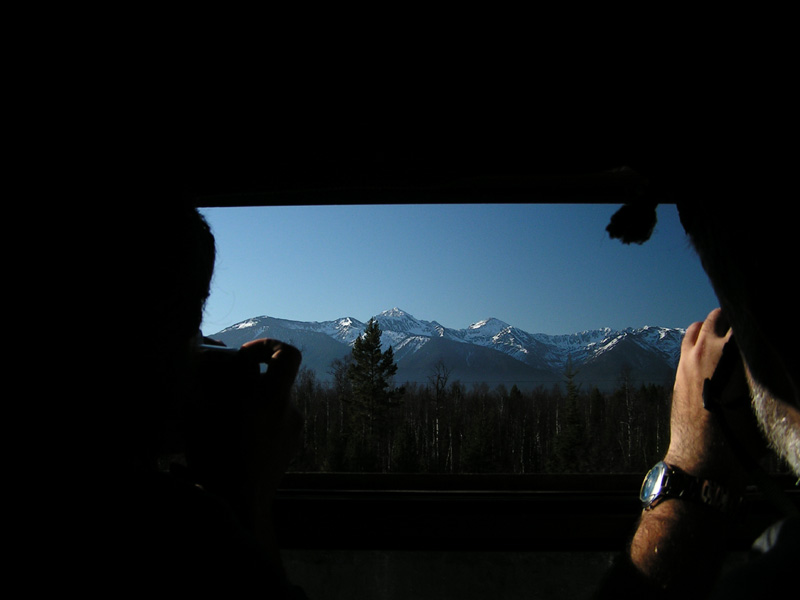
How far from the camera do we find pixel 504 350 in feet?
17.0

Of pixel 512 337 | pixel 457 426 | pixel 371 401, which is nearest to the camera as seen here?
pixel 371 401

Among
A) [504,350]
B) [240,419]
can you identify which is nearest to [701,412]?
[240,419]

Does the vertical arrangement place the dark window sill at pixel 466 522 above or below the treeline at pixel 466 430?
below

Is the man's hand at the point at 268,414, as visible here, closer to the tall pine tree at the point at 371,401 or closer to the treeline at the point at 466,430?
the treeline at the point at 466,430

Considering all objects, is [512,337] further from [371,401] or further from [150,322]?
[150,322]

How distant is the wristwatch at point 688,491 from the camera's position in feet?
4.11

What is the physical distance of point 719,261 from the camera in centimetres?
80

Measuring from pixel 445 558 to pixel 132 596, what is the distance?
1.60 meters

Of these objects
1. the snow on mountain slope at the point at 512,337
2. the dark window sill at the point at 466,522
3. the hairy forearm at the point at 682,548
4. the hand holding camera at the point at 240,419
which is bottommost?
the dark window sill at the point at 466,522

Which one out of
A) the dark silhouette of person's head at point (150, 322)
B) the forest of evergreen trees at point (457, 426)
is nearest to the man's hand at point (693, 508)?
the forest of evergreen trees at point (457, 426)

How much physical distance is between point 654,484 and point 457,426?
5.00 ft

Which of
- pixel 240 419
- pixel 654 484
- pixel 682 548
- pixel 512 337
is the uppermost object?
pixel 512 337

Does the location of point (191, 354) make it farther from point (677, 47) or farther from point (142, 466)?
point (677, 47)

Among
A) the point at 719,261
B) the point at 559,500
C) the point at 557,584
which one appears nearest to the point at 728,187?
the point at 719,261
